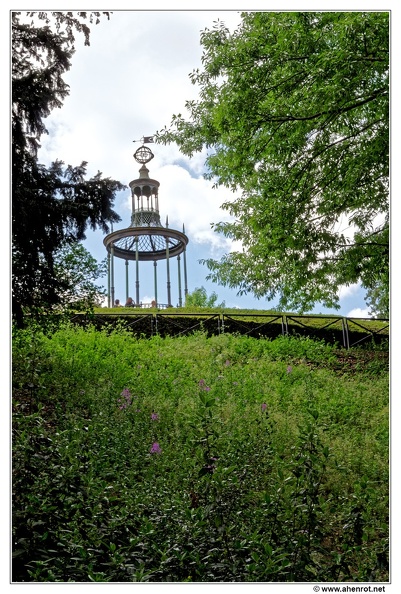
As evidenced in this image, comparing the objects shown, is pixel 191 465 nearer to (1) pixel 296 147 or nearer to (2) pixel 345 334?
(1) pixel 296 147

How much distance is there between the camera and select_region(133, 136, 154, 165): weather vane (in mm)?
4714

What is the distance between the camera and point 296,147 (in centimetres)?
645

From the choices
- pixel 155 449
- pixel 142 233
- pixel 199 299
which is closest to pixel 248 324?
pixel 199 299

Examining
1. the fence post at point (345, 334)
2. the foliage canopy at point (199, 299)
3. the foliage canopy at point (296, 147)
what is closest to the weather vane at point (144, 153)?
the foliage canopy at point (296, 147)

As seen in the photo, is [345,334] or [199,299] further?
[345,334]

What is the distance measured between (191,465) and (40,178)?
2.76 metres

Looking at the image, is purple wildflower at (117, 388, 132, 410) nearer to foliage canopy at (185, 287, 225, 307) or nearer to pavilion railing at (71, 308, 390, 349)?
foliage canopy at (185, 287, 225, 307)

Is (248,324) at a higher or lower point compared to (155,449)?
higher

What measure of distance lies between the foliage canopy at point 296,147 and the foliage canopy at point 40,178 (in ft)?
3.17

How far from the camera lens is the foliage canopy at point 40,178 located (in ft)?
14.7

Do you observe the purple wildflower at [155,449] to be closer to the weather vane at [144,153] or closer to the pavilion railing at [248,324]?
the weather vane at [144,153]

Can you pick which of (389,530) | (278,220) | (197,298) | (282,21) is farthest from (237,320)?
(389,530)

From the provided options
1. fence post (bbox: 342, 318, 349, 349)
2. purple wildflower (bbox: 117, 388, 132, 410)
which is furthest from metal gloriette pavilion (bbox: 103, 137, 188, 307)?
fence post (bbox: 342, 318, 349, 349)

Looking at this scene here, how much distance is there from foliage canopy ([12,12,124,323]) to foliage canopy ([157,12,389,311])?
966 mm
